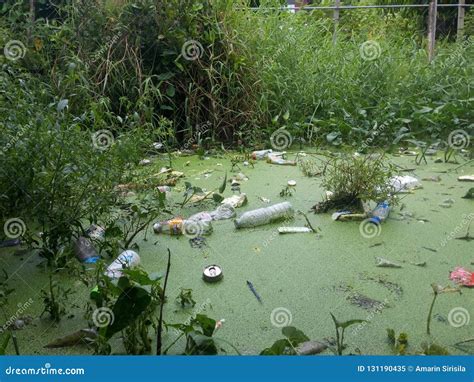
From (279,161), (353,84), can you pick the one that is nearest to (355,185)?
(279,161)

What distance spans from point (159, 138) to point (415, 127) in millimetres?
1744

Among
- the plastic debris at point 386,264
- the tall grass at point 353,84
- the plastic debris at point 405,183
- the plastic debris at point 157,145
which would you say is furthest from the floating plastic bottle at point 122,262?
the tall grass at point 353,84

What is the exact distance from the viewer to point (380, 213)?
2477 millimetres

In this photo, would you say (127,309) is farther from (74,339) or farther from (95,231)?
(95,231)

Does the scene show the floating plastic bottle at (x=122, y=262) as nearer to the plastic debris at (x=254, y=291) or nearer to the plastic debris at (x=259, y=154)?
the plastic debris at (x=254, y=291)

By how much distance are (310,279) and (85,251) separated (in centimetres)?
81

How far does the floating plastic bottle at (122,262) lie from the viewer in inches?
74.9

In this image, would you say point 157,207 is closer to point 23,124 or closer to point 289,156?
point 23,124

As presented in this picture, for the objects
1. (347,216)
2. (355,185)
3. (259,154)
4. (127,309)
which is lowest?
(259,154)

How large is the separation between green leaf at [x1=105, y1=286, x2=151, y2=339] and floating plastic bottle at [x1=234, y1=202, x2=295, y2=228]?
951 millimetres

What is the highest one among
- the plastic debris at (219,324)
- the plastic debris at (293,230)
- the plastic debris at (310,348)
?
the plastic debris at (310,348)

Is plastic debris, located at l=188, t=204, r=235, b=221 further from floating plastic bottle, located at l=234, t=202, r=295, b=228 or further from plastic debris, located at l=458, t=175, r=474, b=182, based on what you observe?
plastic debris, located at l=458, t=175, r=474, b=182

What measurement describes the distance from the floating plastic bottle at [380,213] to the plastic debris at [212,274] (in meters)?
0.77

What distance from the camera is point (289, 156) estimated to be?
371cm
